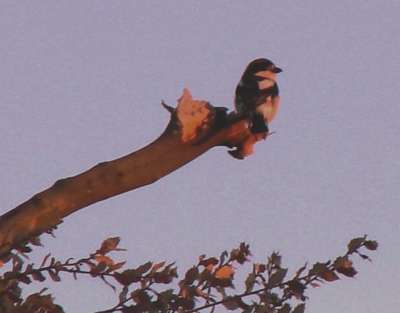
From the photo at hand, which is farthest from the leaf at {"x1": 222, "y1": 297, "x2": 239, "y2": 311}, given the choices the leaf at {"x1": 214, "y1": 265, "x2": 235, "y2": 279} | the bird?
the bird

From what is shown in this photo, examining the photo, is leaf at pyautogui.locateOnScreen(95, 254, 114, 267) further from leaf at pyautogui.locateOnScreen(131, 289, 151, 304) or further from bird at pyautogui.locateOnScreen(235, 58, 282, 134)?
bird at pyautogui.locateOnScreen(235, 58, 282, 134)

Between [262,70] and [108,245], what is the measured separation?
5614 millimetres

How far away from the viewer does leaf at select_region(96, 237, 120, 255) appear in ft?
16.6

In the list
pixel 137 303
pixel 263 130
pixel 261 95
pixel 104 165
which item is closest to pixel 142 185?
pixel 104 165

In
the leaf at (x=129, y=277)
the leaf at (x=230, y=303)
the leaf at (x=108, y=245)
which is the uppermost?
the leaf at (x=108, y=245)

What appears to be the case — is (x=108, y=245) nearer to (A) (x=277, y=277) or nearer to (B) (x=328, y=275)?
(A) (x=277, y=277)

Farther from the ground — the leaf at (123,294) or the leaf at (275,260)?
the leaf at (275,260)

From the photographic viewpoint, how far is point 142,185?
16.0 feet

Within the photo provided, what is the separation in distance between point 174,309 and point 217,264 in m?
0.54

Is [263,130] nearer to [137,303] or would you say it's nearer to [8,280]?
[137,303]

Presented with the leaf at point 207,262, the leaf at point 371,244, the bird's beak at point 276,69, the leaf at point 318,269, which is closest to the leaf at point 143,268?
the leaf at point 207,262

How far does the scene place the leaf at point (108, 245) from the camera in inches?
199

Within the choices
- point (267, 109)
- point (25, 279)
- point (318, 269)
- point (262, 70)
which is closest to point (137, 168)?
point (25, 279)

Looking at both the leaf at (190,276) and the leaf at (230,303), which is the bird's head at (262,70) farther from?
the leaf at (230,303)
